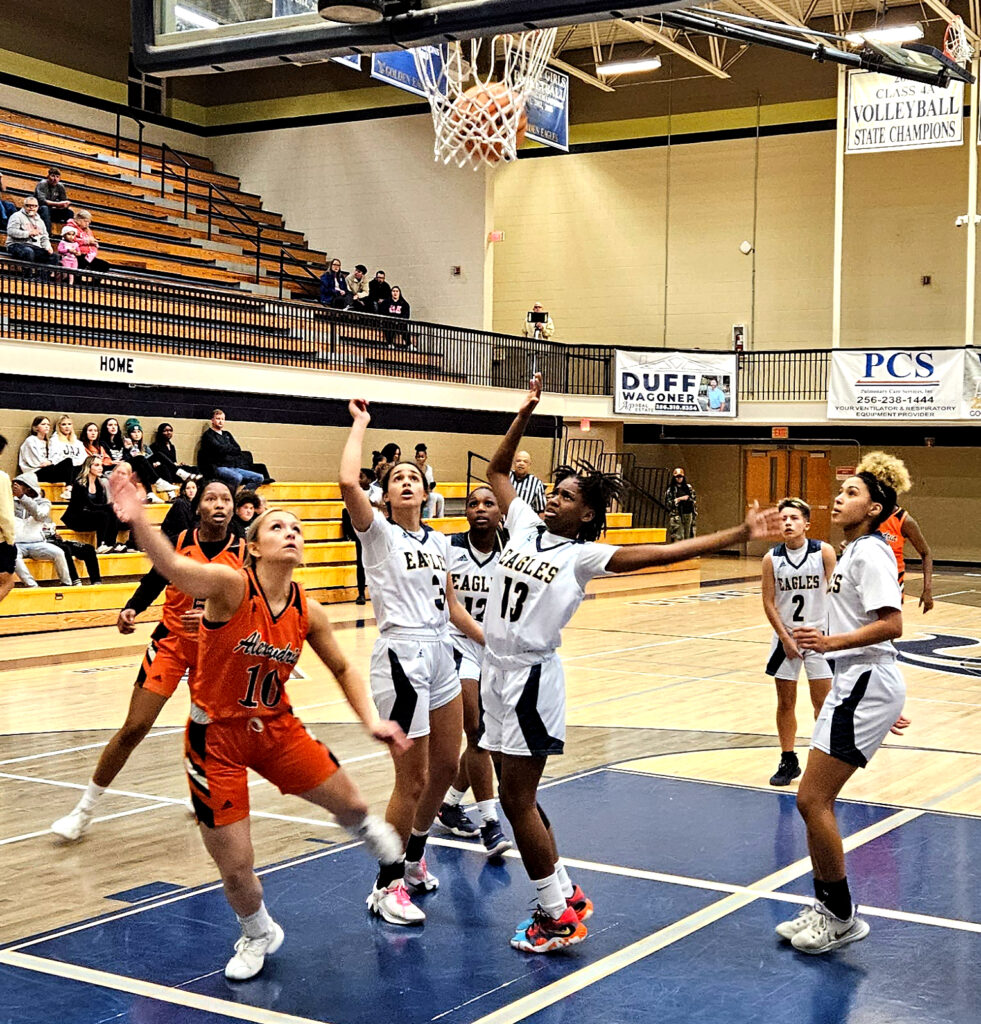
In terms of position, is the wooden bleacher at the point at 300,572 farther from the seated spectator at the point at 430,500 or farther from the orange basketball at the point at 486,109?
the orange basketball at the point at 486,109

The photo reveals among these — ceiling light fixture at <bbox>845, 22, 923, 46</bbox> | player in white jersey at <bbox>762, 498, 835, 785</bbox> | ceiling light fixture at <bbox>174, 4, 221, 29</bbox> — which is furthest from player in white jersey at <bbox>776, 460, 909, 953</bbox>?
ceiling light fixture at <bbox>845, 22, 923, 46</bbox>

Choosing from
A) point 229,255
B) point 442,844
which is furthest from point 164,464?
point 442,844

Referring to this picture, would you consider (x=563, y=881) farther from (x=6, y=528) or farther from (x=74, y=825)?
(x=6, y=528)

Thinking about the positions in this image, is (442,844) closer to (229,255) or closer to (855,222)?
(229,255)

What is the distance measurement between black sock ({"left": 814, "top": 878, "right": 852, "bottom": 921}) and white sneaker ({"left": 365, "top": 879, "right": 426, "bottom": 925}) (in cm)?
154

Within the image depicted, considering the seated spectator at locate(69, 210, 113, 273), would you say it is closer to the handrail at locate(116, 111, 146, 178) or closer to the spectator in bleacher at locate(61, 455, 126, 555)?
the spectator in bleacher at locate(61, 455, 126, 555)

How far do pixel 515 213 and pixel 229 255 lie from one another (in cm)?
844

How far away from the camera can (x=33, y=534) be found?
47.3ft

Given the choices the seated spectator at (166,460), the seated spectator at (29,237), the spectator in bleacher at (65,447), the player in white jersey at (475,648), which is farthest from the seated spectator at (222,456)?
the player in white jersey at (475,648)

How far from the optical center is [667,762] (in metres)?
8.54

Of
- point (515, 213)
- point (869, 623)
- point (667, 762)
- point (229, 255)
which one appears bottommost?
point (667, 762)

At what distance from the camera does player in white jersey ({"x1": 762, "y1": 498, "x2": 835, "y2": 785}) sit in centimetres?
797

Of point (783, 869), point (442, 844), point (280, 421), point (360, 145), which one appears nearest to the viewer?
point (783, 869)

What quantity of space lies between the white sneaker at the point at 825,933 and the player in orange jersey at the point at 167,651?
2.90 m
